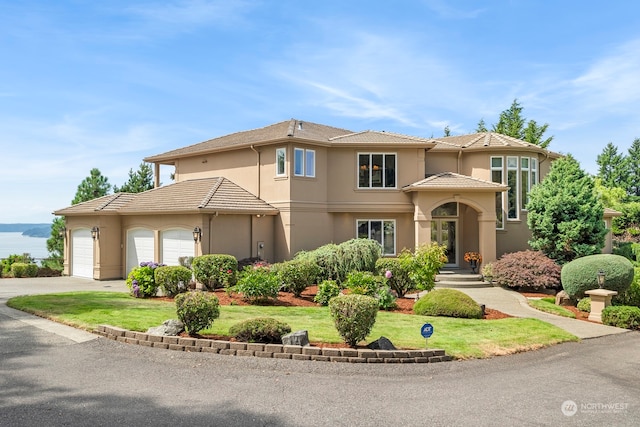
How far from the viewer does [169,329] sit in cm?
946

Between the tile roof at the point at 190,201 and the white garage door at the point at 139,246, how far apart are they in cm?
101

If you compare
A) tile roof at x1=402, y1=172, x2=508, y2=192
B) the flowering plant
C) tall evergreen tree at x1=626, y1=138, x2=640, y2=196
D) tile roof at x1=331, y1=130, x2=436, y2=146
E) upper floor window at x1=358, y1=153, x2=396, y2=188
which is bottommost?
the flowering plant

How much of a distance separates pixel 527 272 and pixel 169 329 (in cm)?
1467

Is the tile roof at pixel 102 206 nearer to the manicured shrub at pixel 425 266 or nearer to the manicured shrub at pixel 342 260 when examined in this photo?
the manicured shrub at pixel 342 260

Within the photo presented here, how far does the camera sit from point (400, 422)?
584 centimetres

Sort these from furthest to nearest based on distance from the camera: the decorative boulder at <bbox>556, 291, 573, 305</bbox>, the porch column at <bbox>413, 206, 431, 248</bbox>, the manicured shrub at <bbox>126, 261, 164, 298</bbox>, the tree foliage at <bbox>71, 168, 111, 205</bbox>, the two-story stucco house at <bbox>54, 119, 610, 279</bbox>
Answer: the tree foliage at <bbox>71, 168, 111, 205</bbox> → the porch column at <bbox>413, 206, 431, 248</bbox> → the two-story stucco house at <bbox>54, 119, 610, 279</bbox> → the decorative boulder at <bbox>556, 291, 573, 305</bbox> → the manicured shrub at <bbox>126, 261, 164, 298</bbox>

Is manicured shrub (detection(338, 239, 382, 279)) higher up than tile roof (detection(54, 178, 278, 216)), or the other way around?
tile roof (detection(54, 178, 278, 216))

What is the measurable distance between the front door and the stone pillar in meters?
9.01

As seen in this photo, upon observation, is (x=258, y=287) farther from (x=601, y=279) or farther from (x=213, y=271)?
(x=601, y=279)

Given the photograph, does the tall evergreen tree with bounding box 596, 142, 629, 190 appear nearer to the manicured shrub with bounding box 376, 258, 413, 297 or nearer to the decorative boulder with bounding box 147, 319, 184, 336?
the manicured shrub with bounding box 376, 258, 413, 297

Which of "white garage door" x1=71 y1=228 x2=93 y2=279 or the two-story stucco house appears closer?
the two-story stucco house

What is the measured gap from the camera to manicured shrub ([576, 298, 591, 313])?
15.0m

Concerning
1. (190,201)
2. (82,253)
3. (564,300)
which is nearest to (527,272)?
(564,300)

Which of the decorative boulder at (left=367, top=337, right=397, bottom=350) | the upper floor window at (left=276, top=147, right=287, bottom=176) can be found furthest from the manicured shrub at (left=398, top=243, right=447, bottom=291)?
the upper floor window at (left=276, top=147, right=287, bottom=176)
